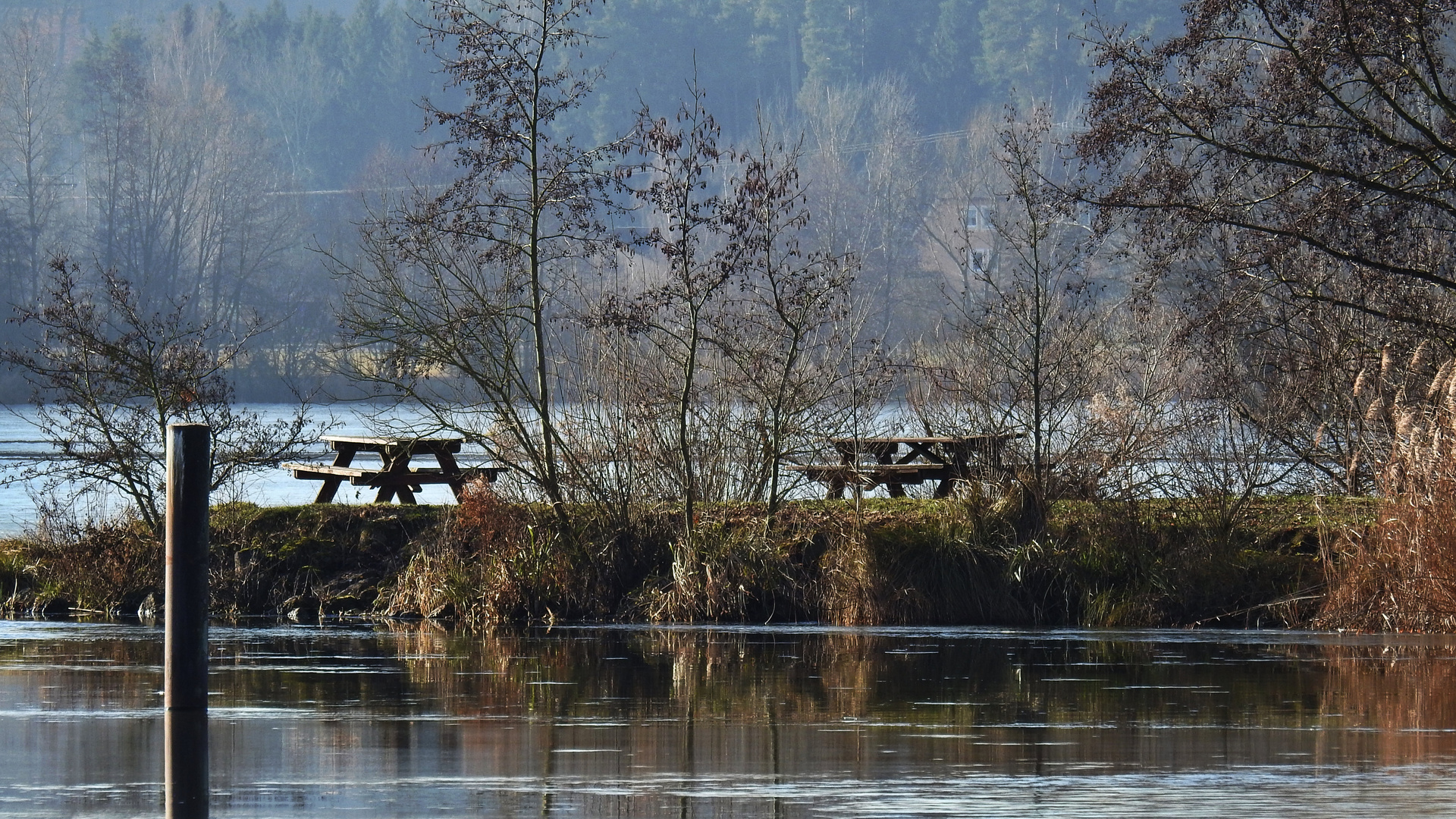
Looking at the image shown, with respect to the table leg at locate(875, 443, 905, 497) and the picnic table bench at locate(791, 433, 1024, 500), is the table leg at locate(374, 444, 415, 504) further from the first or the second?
the table leg at locate(875, 443, 905, 497)

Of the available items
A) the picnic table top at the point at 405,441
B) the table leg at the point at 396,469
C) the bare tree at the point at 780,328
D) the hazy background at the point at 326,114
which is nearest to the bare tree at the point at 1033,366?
the bare tree at the point at 780,328

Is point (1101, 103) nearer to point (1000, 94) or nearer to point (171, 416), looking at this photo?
point (171, 416)

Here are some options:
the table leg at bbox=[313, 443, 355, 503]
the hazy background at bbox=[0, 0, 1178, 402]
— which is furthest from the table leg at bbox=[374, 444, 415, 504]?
the hazy background at bbox=[0, 0, 1178, 402]

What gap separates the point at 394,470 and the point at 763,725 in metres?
9.77

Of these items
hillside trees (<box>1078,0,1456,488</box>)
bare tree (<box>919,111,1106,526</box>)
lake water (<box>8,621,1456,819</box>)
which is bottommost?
lake water (<box>8,621,1456,819</box>)

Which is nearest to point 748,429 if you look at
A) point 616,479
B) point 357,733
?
point 616,479

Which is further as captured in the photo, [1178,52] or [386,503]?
[386,503]

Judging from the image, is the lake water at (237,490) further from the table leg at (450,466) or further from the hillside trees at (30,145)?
the hillside trees at (30,145)

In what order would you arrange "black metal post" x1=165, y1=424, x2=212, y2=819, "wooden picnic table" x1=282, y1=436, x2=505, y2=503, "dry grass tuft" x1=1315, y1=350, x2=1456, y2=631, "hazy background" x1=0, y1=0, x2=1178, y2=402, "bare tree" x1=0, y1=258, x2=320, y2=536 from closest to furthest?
"black metal post" x1=165, y1=424, x2=212, y2=819, "dry grass tuft" x1=1315, y1=350, x2=1456, y2=631, "wooden picnic table" x1=282, y1=436, x2=505, y2=503, "bare tree" x1=0, y1=258, x2=320, y2=536, "hazy background" x1=0, y1=0, x2=1178, y2=402

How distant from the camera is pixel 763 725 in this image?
9648mm

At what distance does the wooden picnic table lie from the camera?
17188mm

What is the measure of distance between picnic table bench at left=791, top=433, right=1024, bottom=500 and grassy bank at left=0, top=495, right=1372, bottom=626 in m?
0.30

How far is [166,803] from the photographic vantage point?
24.6 ft

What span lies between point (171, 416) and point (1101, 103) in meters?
9.34
